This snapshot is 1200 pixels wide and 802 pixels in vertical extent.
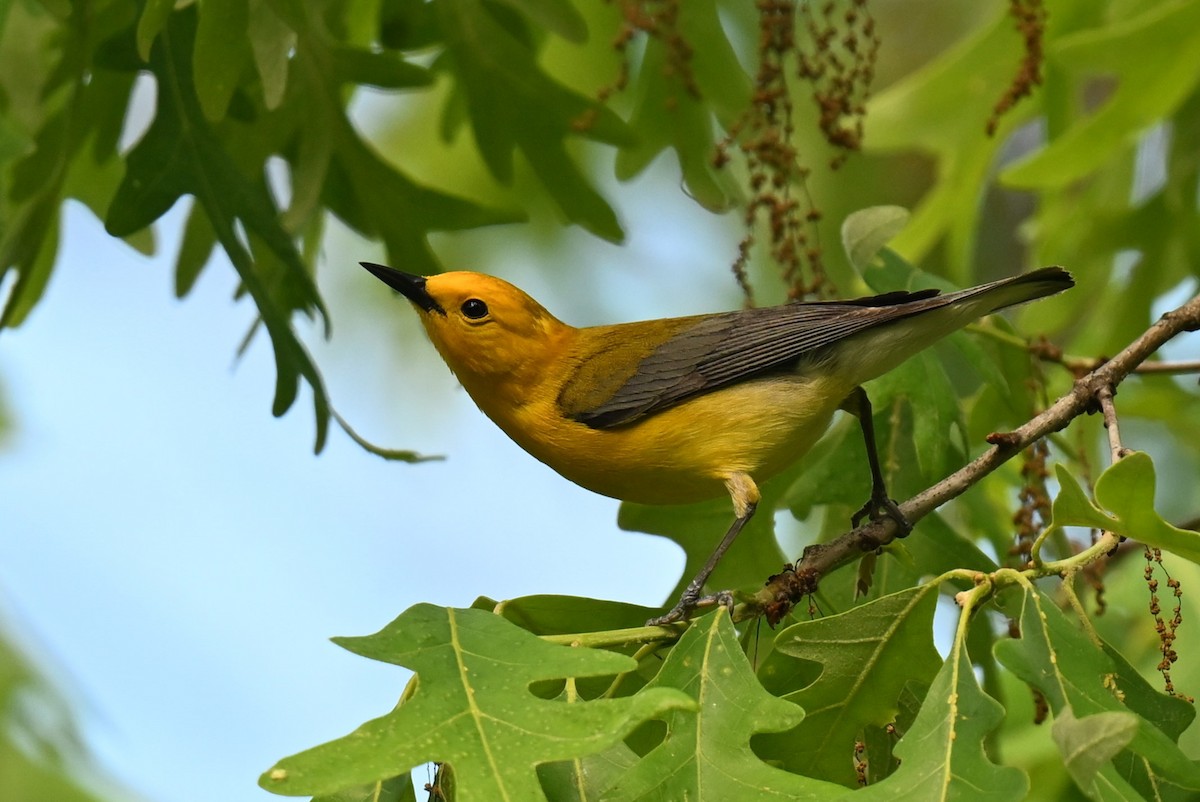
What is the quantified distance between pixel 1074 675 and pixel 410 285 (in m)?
2.24

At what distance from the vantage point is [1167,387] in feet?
16.1

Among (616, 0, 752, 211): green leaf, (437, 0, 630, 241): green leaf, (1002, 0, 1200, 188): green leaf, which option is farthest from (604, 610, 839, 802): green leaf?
(1002, 0, 1200, 188): green leaf

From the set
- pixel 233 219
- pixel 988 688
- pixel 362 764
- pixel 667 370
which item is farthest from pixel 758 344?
pixel 362 764

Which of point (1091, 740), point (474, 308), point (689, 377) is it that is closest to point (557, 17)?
point (474, 308)

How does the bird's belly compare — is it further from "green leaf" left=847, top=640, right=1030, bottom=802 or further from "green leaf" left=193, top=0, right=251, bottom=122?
"green leaf" left=193, top=0, right=251, bottom=122

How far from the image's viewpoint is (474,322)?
407 centimetres

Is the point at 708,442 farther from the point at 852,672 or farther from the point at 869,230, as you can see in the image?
the point at 852,672

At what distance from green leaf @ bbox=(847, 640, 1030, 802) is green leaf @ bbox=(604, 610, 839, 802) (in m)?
0.15

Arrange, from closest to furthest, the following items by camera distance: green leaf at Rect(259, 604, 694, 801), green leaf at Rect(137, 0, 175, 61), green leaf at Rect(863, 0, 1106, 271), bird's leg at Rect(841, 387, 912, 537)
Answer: green leaf at Rect(259, 604, 694, 801)
green leaf at Rect(137, 0, 175, 61)
bird's leg at Rect(841, 387, 912, 537)
green leaf at Rect(863, 0, 1106, 271)

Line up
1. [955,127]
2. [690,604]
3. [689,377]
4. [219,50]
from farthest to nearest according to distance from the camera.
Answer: [955,127] → [689,377] → [219,50] → [690,604]

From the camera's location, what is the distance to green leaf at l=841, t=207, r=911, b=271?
3.63m

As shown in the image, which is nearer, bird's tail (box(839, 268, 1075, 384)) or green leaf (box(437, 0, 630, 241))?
bird's tail (box(839, 268, 1075, 384))

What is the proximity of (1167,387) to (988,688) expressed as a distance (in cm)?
173

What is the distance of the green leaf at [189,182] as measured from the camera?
3625 mm
